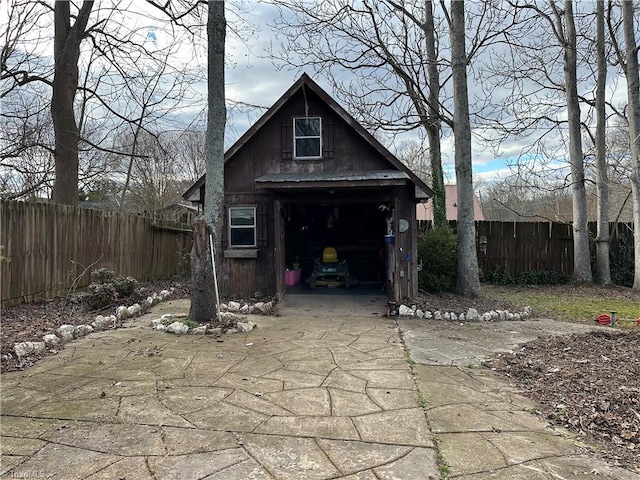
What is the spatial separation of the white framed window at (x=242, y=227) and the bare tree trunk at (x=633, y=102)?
11160mm

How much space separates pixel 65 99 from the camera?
1105 cm

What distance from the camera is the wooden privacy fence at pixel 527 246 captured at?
569 inches

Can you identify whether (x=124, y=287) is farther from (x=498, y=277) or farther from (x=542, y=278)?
(x=542, y=278)

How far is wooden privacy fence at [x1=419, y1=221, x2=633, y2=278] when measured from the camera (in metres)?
14.4

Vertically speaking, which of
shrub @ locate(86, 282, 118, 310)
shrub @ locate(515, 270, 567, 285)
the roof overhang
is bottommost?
shrub @ locate(515, 270, 567, 285)

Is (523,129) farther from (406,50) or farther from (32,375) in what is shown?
(32,375)

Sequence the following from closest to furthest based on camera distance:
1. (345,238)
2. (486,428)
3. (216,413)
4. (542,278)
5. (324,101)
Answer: (486,428)
(216,413)
(324,101)
(542,278)
(345,238)

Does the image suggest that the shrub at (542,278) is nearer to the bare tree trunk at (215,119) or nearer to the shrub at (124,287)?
the bare tree trunk at (215,119)

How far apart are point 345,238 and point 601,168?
8540mm

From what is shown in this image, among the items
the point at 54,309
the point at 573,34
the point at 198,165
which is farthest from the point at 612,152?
the point at 198,165

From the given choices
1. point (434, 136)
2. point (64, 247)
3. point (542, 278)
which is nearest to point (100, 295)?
point (64, 247)

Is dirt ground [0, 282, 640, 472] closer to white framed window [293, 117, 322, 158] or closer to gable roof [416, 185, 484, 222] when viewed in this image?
white framed window [293, 117, 322, 158]

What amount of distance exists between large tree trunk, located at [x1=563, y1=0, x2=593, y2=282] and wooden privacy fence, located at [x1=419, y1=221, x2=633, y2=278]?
0.77 m

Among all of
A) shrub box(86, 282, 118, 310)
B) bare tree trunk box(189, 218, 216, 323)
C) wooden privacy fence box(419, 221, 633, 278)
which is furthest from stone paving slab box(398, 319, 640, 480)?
wooden privacy fence box(419, 221, 633, 278)
